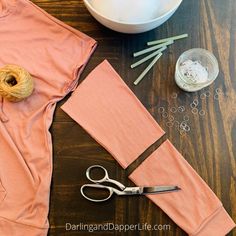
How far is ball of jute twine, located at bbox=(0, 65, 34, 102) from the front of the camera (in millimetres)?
638

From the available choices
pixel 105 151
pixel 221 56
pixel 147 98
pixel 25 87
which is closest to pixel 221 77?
pixel 221 56

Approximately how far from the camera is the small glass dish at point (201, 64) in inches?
26.9

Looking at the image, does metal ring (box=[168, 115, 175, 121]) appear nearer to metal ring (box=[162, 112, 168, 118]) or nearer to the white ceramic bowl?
metal ring (box=[162, 112, 168, 118])

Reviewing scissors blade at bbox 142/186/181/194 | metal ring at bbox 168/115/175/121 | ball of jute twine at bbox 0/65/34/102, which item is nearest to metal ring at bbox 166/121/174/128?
metal ring at bbox 168/115/175/121

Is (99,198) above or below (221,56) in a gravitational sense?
below

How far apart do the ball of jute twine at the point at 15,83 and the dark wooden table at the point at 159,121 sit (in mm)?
77

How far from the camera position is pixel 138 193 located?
25.1 inches

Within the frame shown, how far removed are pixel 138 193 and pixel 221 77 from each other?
0.29 metres

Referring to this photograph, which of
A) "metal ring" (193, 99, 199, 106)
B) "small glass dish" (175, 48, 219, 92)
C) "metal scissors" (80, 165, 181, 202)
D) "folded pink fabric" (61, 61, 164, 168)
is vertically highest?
"small glass dish" (175, 48, 219, 92)

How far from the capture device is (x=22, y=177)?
2.12 feet

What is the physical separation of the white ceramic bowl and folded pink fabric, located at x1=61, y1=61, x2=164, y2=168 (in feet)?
0.29

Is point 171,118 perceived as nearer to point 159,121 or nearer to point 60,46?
point 159,121

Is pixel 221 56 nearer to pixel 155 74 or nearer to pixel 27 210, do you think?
pixel 155 74

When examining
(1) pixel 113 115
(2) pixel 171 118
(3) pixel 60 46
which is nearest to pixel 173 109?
(2) pixel 171 118
